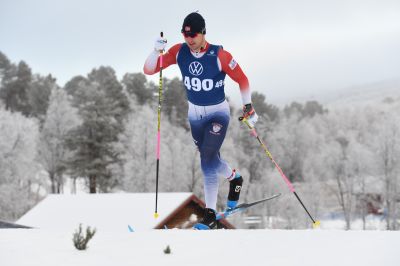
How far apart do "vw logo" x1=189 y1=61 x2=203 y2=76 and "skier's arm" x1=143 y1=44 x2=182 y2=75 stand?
0.43 meters

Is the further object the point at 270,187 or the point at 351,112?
the point at 351,112

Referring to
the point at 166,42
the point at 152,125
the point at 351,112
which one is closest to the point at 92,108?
the point at 152,125

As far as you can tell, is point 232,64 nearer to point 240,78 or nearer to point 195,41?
point 240,78

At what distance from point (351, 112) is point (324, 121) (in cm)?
735

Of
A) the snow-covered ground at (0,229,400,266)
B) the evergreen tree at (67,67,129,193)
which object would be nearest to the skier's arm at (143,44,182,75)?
the snow-covered ground at (0,229,400,266)

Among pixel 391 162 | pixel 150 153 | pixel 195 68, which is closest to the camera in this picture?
pixel 195 68

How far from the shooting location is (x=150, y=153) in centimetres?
3953

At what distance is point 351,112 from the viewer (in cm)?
9050

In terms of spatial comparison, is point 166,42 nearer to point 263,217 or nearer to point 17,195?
point 17,195

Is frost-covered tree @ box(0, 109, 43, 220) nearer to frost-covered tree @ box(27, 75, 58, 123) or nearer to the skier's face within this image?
frost-covered tree @ box(27, 75, 58, 123)

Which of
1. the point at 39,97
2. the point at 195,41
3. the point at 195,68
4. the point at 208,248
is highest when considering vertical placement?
the point at 39,97

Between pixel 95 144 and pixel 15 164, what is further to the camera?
pixel 15 164

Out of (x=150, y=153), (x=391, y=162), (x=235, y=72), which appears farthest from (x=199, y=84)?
(x=391, y=162)

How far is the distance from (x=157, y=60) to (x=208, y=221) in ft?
8.39
